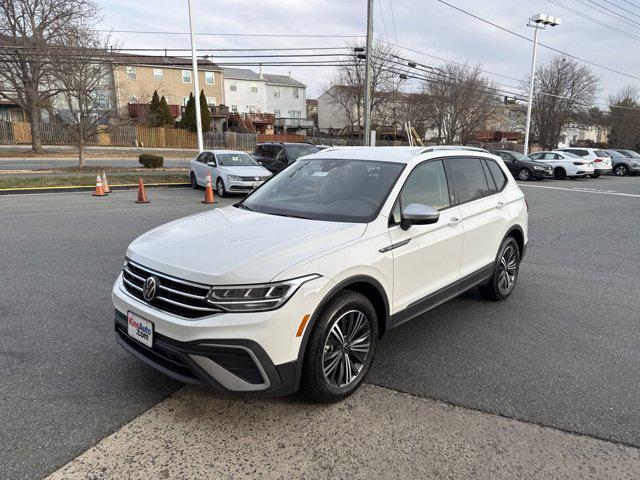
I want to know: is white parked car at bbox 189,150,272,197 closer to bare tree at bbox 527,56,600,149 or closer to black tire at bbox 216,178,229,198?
black tire at bbox 216,178,229,198

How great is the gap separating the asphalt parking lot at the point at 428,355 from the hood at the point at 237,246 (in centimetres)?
105

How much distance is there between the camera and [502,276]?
527 cm

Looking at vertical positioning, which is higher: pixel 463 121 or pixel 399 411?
pixel 463 121

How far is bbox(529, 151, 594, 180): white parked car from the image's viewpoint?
24.9 m

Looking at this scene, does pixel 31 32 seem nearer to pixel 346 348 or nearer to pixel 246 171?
pixel 246 171

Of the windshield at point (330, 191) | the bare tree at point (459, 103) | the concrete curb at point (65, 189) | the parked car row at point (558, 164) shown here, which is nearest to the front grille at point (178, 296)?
the windshield at point (330, 191)

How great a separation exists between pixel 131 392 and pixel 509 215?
4.28 meters

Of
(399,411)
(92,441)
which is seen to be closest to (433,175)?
(399,411)

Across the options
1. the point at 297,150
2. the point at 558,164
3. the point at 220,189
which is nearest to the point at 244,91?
the point at 558,164

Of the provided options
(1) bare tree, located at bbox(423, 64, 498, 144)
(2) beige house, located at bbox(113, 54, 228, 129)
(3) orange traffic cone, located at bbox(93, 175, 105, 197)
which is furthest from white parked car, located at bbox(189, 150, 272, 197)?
(2) beige house, located at bbox(113, 54, 228, 129)

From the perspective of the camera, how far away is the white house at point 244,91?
61750 millimetres

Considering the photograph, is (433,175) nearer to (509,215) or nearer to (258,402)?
(509,215)

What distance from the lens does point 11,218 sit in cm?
989

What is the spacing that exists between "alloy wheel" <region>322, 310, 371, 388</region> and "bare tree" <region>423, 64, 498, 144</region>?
144 ft
